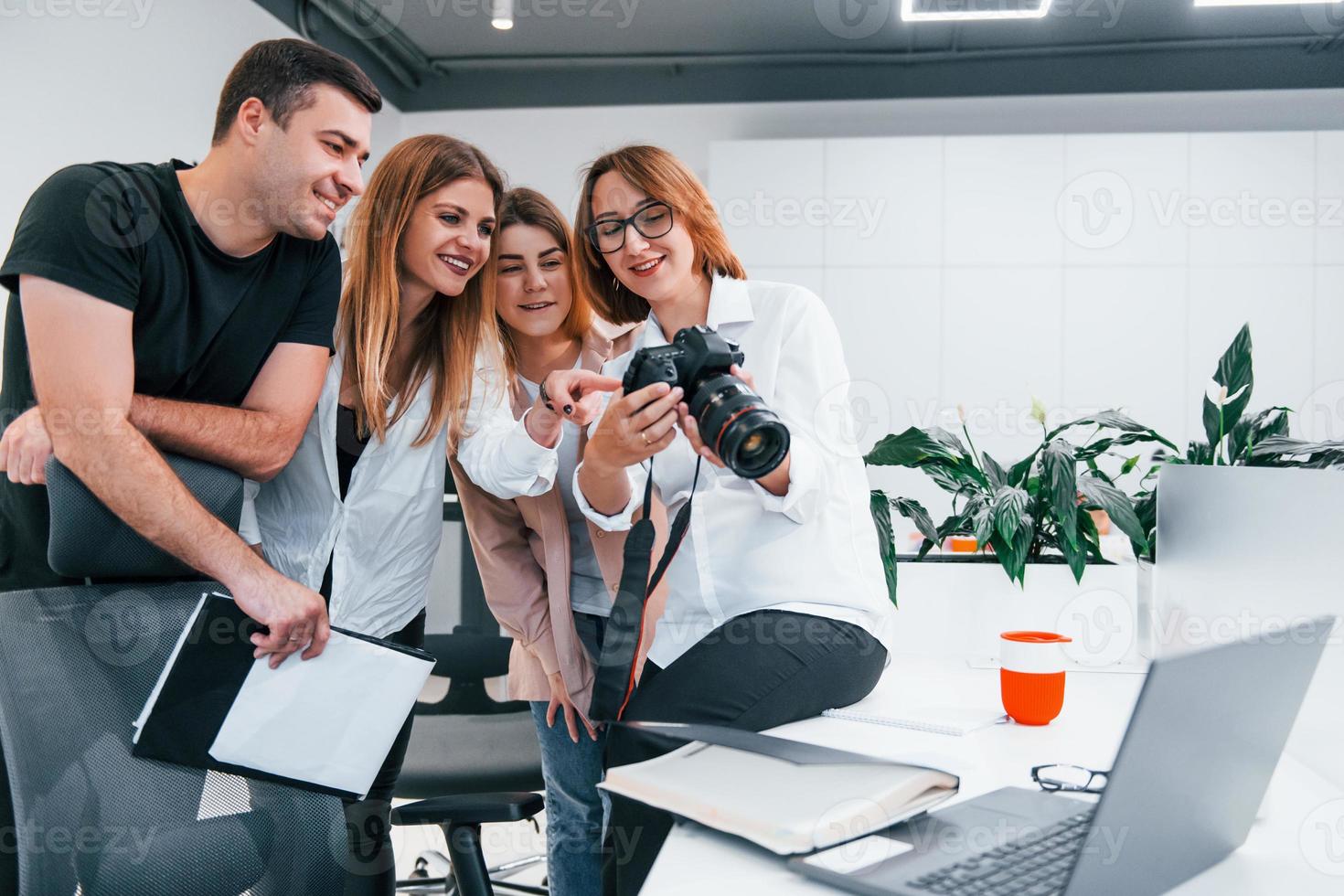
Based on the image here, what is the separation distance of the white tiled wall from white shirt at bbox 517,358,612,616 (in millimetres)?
2958

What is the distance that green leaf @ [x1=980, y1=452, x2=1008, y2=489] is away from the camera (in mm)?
1729

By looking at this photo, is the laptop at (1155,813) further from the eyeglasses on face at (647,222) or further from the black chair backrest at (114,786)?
the eyeglasses on face at (647,222)

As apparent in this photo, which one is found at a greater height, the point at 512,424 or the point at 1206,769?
the point at 512,424

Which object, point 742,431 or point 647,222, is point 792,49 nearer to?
point 647,222

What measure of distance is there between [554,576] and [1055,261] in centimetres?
353

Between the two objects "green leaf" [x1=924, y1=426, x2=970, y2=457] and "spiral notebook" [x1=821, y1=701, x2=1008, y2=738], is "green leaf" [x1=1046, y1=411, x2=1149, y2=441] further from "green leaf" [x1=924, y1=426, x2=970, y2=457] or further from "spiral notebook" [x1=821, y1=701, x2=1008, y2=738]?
"spiral notebook" [x1=821, y1=701, x2=1008, y2=738]

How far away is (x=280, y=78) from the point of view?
4.33 feet

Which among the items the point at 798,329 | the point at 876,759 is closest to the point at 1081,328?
the point at 798,329

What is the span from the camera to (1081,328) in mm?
4160

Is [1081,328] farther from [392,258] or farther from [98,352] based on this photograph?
[98,352]

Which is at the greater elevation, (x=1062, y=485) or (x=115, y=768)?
(x=1062, y=485)

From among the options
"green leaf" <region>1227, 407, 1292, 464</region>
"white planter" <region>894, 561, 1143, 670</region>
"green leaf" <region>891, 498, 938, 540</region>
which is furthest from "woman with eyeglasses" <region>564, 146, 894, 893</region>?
"green leaf" <region>1227, 407, 1292, 464</region>

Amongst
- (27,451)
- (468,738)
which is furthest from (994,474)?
(27,451)

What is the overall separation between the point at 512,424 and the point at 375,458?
225mm
